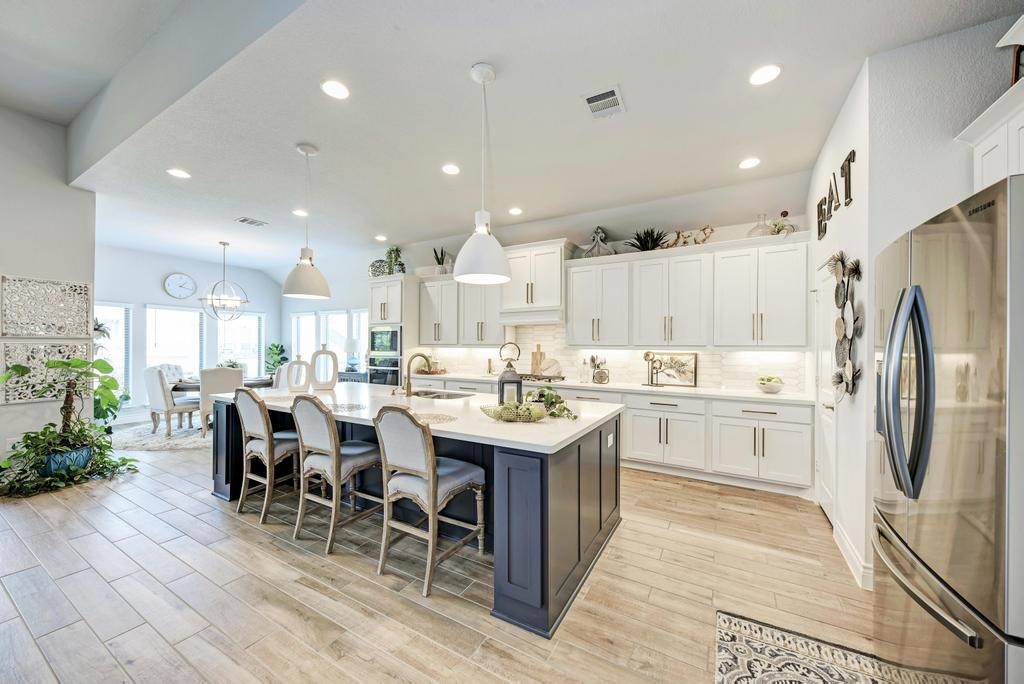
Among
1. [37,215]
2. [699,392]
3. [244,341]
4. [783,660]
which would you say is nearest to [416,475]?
[783,660]

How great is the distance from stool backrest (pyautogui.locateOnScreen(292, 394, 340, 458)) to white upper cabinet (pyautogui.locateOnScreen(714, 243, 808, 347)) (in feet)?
11.9

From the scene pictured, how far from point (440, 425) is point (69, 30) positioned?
369 centimetres

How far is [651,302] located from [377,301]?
161 inches

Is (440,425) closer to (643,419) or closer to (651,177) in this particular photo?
(643,419)

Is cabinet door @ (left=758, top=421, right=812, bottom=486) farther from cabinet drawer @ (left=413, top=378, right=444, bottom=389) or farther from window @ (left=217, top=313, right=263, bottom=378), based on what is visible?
window @ (left=217, top=313, right=263, bottom=378)

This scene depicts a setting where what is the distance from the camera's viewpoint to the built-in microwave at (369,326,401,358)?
600 cm

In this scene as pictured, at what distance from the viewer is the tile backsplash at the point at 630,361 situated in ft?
13.0

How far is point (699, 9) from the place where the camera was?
1.88 metres

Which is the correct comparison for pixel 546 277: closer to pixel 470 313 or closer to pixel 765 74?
pixel 470 313

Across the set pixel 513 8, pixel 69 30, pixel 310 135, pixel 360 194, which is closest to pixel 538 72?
pixel 513 8

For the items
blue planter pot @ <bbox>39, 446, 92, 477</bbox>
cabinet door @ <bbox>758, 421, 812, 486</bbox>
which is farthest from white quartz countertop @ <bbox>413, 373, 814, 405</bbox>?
blue planter pot @ <bbox>39, 446, 92, 477</bbox>

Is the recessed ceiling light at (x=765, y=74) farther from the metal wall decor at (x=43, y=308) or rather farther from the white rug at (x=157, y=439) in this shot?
the white rug at (x=157, y=439)

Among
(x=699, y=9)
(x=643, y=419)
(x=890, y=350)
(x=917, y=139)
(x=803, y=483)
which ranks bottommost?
(x=803, y=483)

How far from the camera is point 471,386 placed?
17.6 feet
